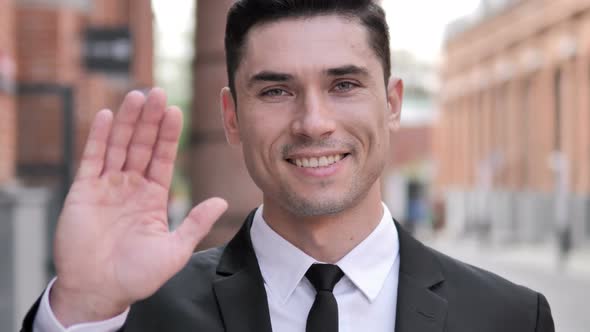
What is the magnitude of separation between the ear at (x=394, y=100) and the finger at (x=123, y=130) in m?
0.84

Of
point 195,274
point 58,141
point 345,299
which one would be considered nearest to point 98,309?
point 195,274

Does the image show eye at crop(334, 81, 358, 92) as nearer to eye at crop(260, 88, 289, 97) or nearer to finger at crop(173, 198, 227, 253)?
eye at crop(260, 88, 289, 97)

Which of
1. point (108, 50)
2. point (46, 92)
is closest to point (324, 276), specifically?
point (108, 50)

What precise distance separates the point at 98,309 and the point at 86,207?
243 mm

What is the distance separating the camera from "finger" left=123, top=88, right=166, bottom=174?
2.11m

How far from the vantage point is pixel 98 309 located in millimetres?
2051

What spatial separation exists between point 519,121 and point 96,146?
34.0 m

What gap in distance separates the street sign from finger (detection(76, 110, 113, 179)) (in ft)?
21.1

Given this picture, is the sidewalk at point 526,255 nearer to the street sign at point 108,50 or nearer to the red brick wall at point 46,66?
the red brick wall at point 46,66

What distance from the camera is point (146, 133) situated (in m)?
2.14

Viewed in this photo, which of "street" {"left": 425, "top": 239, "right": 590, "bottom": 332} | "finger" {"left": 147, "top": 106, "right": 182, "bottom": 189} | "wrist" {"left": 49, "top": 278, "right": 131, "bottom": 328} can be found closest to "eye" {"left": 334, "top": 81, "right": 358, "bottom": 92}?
"finger" {"left": 147, "top": 106, "right": 182, "bottom": 189}

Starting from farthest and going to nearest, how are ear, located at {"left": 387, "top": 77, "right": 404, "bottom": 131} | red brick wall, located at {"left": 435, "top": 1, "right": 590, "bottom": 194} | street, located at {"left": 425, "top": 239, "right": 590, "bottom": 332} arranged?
red brick wall, located at {"left": 435, "top": 1, "right": 590, "bottom": 194}, street, located at {"left": 425, "top": 239, "right": 590, "bottom": 332}, ear, located at {"left": 387, "top": 77, "right": 404, "bottom": 131}

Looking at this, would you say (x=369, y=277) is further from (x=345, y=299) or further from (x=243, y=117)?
(x=243, y=117)

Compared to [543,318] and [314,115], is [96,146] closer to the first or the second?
[314,115]
